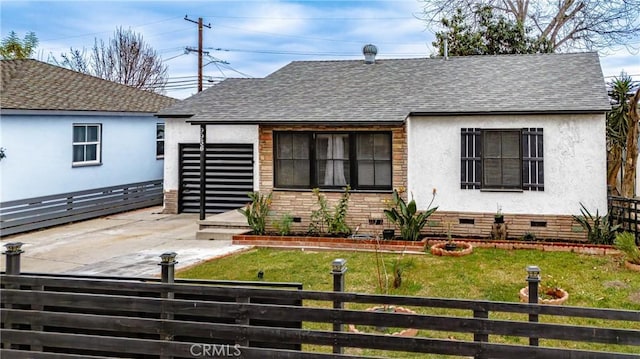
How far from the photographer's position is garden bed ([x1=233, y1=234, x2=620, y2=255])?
10.0m

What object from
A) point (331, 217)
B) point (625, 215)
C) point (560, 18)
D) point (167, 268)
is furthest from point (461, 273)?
point (560, 18)

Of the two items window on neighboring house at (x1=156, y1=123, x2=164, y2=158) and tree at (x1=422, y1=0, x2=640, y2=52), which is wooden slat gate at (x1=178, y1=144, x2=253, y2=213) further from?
tree at (x1=422, y1=0, x2=640, y2=52)

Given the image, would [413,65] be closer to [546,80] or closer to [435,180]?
[546,80]

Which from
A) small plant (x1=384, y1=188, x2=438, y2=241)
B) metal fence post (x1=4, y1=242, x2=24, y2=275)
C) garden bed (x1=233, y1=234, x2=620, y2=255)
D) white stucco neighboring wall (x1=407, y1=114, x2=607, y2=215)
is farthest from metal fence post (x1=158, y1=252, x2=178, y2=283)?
white stucco neighboring wall (x1=407, y1=114, x2=607, y2=215)

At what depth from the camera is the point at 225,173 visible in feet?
49.8

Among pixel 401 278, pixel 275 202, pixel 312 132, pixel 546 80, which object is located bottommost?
pixel 401 278

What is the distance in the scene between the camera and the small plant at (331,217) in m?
11.2

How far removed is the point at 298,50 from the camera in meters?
34.9

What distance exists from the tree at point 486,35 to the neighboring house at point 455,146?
1006 cm

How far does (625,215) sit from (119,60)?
33.9 m

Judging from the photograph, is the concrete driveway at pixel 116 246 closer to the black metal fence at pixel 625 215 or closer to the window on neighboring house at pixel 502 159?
the window on neighboring house at pixel 502 159

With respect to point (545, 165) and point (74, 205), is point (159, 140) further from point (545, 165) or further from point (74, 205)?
point (545, 165)

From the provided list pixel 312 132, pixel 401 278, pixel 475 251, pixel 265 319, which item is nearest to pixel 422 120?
pixel 312 132

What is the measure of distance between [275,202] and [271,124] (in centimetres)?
190
